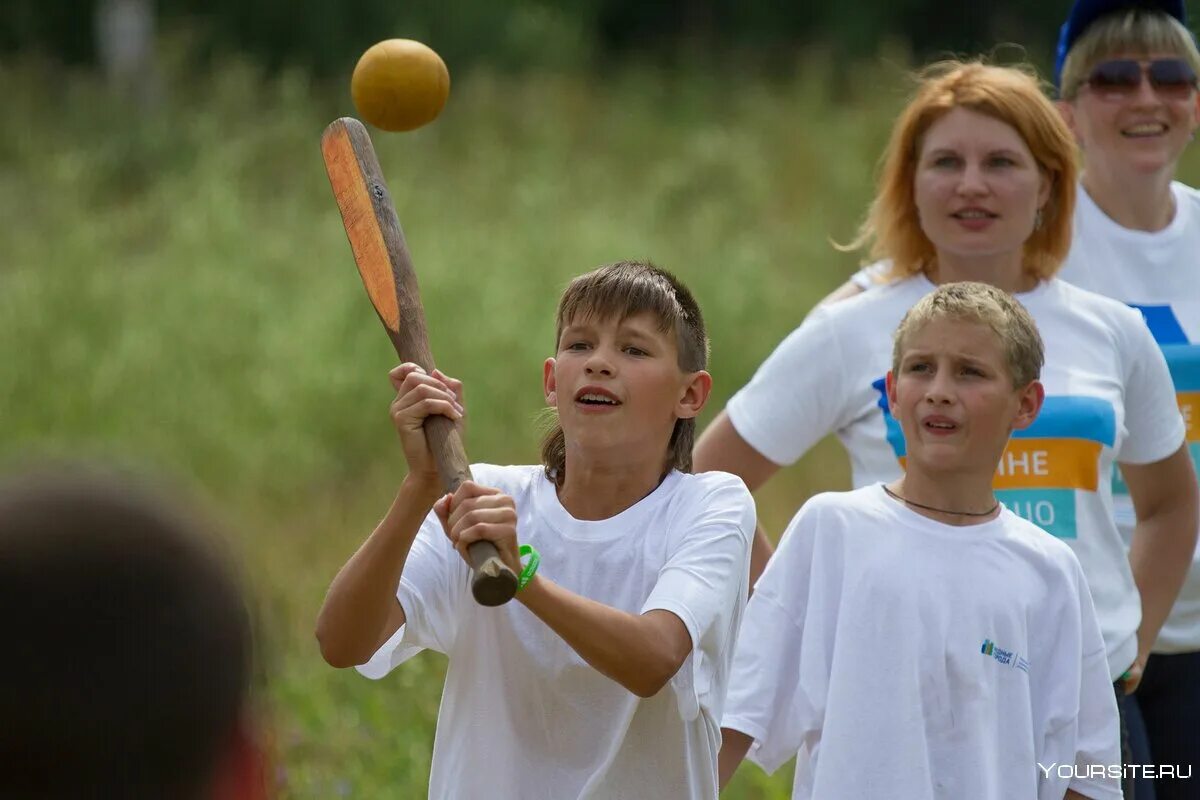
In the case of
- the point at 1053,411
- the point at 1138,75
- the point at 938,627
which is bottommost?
the point at 938,627

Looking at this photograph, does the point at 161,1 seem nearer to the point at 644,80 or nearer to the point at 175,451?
the point at 644,80

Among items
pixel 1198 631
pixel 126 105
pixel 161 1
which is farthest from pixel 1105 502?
pixel 161 1

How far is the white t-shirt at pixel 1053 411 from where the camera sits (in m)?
3.41

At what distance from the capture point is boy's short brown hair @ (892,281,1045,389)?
3.19 meters

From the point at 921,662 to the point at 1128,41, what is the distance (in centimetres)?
182

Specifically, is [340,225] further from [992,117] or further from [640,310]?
[640,310]

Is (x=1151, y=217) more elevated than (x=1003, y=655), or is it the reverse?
(x=1151, y=217)

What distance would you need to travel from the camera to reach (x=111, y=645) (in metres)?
1.24

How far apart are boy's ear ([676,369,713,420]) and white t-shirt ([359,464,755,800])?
0.16 meters

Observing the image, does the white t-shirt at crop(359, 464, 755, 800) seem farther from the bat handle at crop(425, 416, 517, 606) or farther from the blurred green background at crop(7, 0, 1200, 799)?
the blurred green background at crop(7, 0, 1200, 799)

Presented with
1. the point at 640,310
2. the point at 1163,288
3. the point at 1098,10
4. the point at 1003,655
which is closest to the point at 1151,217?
the point at 1163,288

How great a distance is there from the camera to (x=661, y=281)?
3078 mm

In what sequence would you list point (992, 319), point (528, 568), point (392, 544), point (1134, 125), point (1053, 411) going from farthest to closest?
point (1134, 125), point (1053, 411), point (992, 319), point (392, 544), point (528, 568)

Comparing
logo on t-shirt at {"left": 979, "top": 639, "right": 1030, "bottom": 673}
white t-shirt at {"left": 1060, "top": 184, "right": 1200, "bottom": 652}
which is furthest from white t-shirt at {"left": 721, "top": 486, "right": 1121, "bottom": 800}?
white t-shirt at {"left": 1060, "top": 184, "right": 1200, "bottom": 652}
